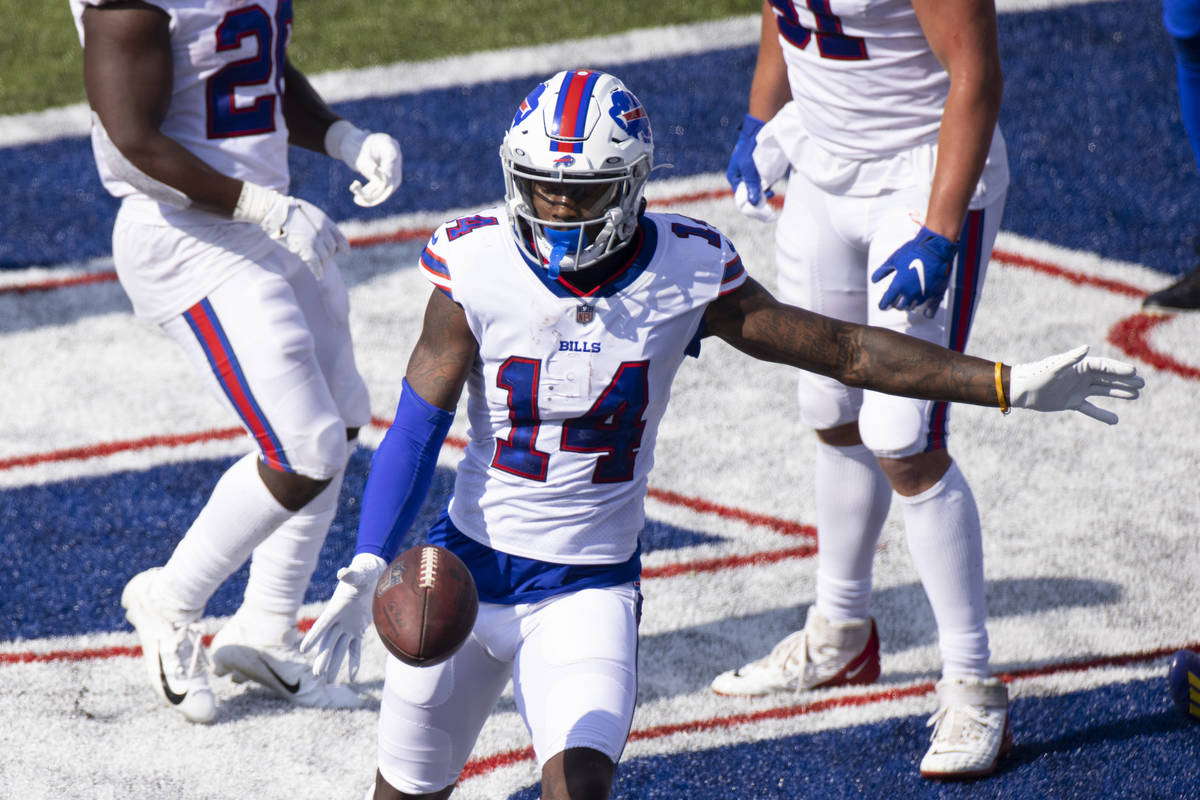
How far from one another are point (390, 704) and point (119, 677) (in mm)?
1437

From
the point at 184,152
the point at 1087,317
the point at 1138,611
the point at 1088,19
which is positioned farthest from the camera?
the point at 1088,19

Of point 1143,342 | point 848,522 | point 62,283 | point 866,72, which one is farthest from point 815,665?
point 62,283

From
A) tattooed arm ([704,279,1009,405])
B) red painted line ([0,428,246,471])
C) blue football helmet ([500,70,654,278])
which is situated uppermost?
blue football helmet ([500,70,654,278])

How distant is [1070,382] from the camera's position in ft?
9.53

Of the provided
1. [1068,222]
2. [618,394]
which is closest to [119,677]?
[618,394]

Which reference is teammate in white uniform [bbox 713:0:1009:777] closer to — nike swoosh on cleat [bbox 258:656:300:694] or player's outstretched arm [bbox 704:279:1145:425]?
player's outstretched arm [bbox 704:279:1145:425]

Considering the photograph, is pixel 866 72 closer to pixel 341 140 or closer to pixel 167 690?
pixel 341 140

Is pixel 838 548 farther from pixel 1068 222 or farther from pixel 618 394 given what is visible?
pixel 1068 222

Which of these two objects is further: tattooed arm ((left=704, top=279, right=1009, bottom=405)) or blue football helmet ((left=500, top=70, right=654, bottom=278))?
tattooed arm ((left=704, top=279, right=1009, bottom=405))

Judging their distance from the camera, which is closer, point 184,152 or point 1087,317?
point 184,152

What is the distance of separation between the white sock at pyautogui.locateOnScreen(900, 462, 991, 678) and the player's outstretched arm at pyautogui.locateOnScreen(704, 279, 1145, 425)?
71cm

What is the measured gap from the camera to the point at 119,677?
13.5 feet

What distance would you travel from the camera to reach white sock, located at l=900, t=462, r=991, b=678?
365cm

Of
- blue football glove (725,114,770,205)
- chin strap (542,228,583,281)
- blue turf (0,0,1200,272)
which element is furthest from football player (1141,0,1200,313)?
chin strap (542,228,583,281)
